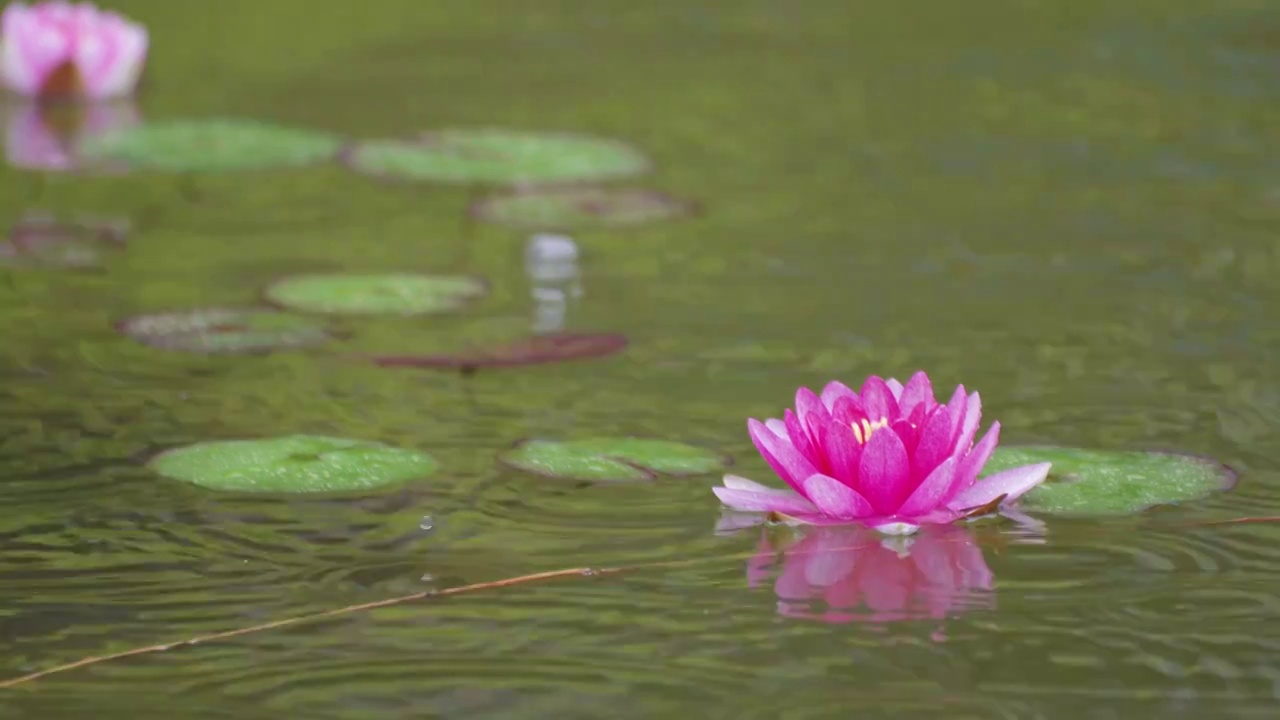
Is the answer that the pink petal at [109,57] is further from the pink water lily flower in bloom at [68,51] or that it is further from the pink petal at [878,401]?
the pink petal at [878,401]

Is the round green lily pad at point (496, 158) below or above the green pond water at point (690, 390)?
above

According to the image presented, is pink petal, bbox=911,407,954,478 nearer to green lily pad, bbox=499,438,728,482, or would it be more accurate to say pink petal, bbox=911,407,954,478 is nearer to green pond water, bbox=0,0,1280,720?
green pond water, bbox=0,0,1280,720

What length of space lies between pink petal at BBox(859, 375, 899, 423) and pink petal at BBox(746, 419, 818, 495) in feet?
0.29

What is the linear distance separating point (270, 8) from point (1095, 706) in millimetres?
5078

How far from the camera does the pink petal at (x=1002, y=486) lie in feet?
6.25

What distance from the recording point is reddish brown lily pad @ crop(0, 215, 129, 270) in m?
3.16

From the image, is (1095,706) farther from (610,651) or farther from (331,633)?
(331,633)

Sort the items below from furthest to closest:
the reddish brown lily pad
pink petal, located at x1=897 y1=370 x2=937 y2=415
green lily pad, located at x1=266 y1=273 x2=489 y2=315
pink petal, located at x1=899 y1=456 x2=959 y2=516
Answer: the reddish brown lily pad < green lily pad, located at x1=266 y1=273 x2=489 y2=315 < pink petal, located at x1=897 y1=370 x2=937 y2=415 < pink petal, located at x1=899 y1=456 x2=959 y2=516

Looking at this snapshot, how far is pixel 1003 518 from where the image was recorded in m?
1.97

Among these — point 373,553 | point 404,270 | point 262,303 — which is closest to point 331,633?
point 373,553

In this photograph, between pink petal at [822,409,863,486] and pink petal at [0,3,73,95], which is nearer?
pink petal at [822,409,863,486]

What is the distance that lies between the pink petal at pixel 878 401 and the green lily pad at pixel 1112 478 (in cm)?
17

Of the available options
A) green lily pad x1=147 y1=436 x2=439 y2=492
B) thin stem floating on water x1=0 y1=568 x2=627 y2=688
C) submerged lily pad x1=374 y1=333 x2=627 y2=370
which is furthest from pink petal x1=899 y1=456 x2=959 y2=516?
submerged lily pad x1=374 y1=333 x2=627 y2=370

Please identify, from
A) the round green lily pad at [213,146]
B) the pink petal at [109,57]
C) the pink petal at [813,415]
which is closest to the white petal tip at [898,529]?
the pink petal at [813,415]
